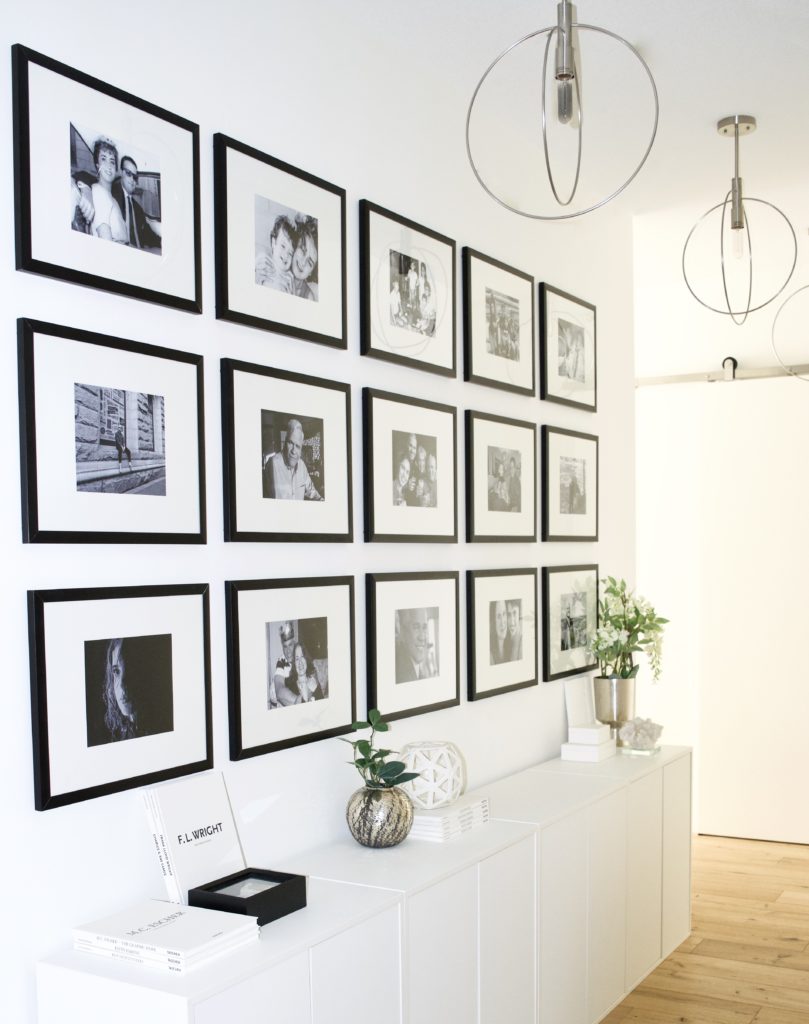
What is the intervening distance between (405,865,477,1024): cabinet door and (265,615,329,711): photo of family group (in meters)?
0.51

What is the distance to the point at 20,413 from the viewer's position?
1781 mm

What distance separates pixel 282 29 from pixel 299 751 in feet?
5.45

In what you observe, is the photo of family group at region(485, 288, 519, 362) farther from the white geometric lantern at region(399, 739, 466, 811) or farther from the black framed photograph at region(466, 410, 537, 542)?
the white geometric lantern at region(399, 739, 466, 811)

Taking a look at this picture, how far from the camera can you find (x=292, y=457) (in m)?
2.40

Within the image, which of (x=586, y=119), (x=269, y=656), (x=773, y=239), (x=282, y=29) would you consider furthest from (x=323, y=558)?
(x=773, y=239)

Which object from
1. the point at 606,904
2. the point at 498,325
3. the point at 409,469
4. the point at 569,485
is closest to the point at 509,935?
the point at 606,904

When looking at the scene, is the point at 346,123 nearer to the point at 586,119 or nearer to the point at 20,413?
the point at 586,119

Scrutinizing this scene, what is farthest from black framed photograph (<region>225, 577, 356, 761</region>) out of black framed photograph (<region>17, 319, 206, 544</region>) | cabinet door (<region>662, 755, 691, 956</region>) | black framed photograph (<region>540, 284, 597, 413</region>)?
cabinet door (<region>662, 755, 691, 956</region>)

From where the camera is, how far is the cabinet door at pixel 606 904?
3023mm

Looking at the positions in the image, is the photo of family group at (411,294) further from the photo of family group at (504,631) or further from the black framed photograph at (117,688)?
the black framed photograph at (117,688)

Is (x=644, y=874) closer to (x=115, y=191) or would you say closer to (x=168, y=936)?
(x=168, y=936)

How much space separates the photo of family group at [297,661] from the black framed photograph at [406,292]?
2.38 feet

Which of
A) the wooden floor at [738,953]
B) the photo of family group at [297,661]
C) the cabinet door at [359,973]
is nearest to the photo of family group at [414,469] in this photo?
the photo of family group at [297,661]

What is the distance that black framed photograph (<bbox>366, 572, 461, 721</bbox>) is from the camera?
270 cm
